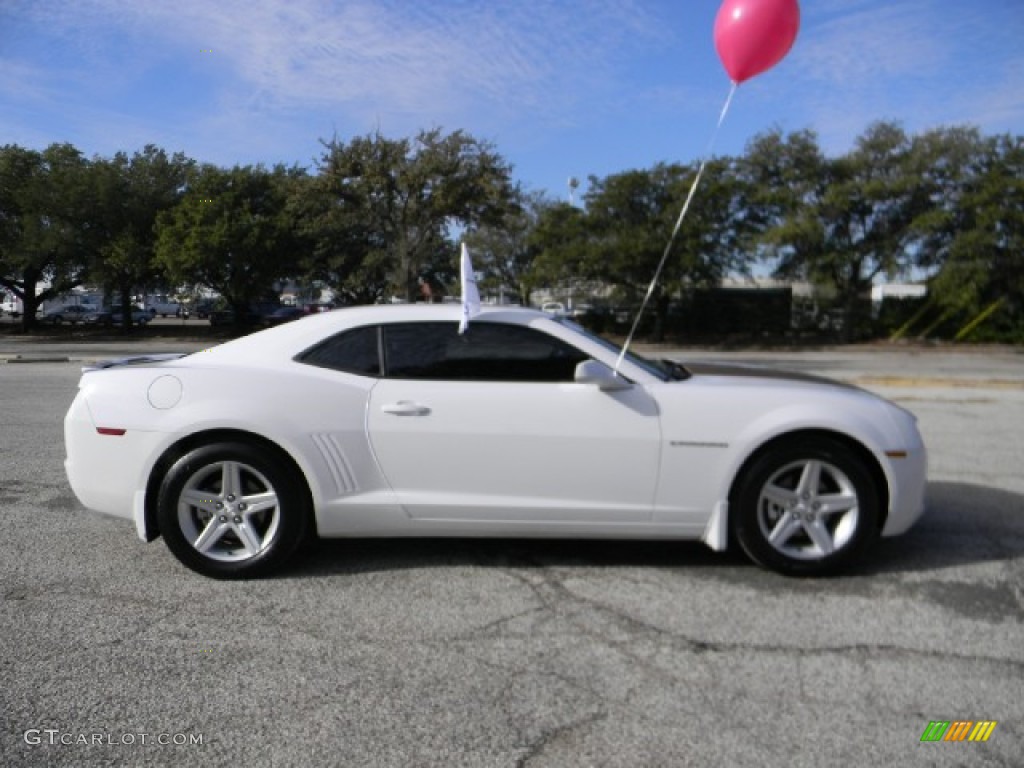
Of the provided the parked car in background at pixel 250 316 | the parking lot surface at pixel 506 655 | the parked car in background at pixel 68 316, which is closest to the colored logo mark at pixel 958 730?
the parking lot surface at pixel 506 655

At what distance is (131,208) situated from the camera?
36.0 metres

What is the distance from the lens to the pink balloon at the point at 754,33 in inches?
218

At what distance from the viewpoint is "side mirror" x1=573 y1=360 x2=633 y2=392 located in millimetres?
3908

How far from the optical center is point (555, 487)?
3986 mm

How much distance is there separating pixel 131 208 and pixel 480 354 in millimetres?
36917

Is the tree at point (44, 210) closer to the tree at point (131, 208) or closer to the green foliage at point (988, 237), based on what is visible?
the tree at point (131, 208)

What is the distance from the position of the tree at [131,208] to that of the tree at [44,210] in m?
0.84

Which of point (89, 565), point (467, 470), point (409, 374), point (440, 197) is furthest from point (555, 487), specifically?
point (440, 197)

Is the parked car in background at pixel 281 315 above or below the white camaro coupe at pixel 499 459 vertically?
below

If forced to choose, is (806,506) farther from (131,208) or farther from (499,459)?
(131,208)

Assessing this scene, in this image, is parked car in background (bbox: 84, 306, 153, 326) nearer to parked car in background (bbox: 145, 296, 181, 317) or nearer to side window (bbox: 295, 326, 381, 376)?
parked car in background (bbox: 145, 296, 181, 317)

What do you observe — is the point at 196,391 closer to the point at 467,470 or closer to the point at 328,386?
the point at 328,386

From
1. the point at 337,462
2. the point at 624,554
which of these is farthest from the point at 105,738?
the point at 624,554

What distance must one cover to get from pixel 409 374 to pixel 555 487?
37.3 inches
